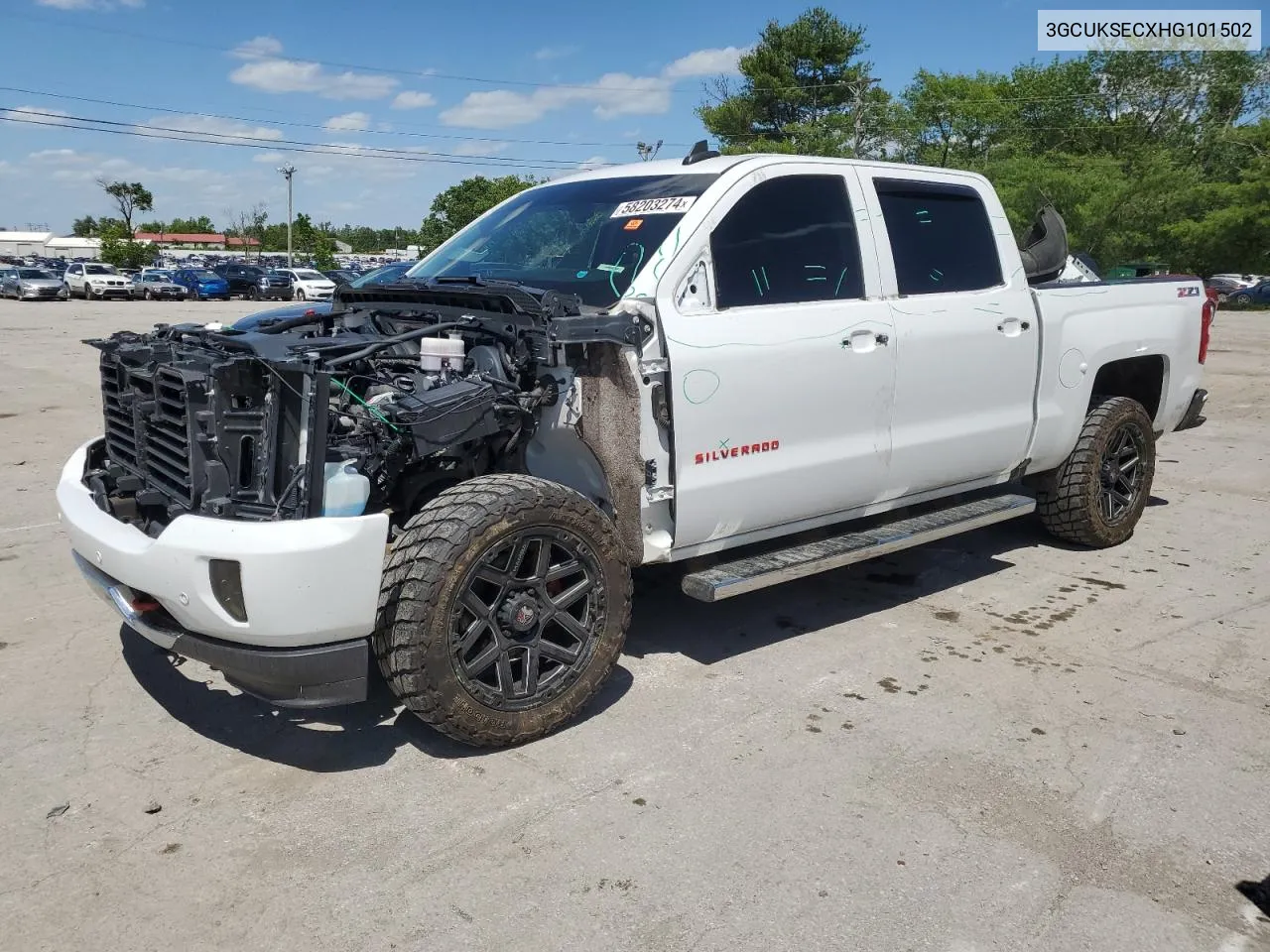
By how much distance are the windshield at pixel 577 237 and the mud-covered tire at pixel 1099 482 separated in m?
3.00

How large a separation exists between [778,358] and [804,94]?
5268 cm

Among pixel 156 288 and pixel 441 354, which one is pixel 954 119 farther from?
pixel 441 354

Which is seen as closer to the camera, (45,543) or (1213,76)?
(45,543)

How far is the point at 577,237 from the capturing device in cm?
437

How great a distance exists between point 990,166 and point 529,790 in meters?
43.8

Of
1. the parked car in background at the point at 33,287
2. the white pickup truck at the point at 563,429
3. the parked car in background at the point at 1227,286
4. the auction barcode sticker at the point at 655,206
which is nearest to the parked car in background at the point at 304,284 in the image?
the parked car in background at the point at 33,287

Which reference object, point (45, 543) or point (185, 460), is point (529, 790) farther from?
point (45, 543)

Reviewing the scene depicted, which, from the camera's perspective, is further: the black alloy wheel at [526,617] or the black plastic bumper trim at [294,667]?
the black alloy wheel at [526,617]

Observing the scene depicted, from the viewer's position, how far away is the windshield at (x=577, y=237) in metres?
4.05

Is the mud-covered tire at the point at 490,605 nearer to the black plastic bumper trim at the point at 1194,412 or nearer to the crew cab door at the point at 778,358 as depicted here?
the crew cab door at the point at 778,358

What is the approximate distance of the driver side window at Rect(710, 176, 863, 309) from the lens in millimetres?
4027

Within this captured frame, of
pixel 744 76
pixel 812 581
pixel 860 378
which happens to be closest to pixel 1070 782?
pixel 860 378

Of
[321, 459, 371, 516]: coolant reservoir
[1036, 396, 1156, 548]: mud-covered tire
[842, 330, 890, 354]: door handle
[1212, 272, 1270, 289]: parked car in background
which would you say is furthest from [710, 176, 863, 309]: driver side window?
[1212, 272, 1270, 289]: parked car in background

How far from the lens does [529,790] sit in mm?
3352
